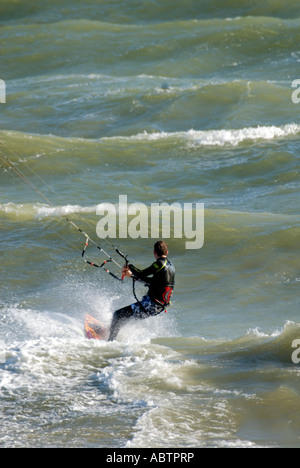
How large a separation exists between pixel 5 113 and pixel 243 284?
42.5ft

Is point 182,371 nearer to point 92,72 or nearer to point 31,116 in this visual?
point 31,116

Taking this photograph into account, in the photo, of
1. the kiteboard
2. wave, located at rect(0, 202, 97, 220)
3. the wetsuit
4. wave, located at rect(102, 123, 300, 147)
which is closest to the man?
the wetsuit

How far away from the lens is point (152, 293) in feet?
32.9

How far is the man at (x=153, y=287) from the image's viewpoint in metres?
9.77

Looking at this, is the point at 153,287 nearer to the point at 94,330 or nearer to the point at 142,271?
the point at 142,271

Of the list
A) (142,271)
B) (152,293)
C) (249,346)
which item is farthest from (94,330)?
(249,346)

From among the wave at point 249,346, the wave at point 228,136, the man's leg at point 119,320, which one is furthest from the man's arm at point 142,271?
the wave at point 228,136

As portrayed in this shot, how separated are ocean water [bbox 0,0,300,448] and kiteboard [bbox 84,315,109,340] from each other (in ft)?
0.59

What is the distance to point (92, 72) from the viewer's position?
89.1 feet

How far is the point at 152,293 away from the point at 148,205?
229 inches

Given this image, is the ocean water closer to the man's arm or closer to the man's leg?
the man's leg

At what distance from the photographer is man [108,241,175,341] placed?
977cm

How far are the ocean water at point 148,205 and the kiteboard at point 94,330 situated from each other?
179mm

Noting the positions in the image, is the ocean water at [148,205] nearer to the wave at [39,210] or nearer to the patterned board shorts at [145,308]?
the wave at [39,210]
